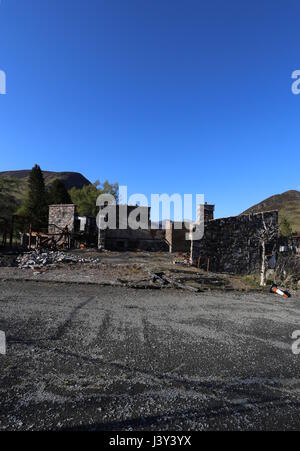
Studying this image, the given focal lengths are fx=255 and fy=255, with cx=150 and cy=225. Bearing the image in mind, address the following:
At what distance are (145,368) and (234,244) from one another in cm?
1112

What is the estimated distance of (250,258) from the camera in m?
13.3

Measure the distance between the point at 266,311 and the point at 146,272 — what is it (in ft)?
20.3

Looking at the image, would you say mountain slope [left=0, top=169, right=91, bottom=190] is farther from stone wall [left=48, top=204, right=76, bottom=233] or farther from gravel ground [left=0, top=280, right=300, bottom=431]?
gravel ground [left=0, top=280, right=300, bottom=431]

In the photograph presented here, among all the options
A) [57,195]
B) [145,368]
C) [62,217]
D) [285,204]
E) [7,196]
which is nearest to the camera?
[145,368]

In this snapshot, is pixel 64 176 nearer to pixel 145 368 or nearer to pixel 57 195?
pixel 57 195

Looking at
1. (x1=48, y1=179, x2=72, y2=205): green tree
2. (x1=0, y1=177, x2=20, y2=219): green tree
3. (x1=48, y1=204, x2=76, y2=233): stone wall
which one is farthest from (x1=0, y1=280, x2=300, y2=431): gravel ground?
(x1=48, y1=179, x2=72, y2=205): green tree

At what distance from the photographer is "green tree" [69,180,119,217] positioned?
47500 mm

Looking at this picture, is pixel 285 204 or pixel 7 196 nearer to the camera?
pixel 7 196

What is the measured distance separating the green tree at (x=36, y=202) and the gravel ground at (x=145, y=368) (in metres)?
37.7

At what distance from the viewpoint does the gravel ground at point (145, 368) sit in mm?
2459

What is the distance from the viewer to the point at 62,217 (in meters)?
25.3

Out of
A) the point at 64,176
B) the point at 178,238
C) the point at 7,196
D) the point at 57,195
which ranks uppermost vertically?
the point at 64,176

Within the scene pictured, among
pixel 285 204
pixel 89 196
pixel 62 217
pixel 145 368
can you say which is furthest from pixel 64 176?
pixel 145 368

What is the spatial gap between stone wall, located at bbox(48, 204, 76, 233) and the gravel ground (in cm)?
1880
